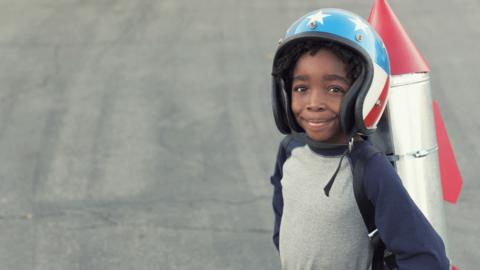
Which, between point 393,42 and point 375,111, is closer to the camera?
point 375,111

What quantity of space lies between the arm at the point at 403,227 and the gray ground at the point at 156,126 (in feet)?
8.52

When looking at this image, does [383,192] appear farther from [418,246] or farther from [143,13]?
[143,13]

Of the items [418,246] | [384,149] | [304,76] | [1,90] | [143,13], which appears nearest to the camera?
[418,246]

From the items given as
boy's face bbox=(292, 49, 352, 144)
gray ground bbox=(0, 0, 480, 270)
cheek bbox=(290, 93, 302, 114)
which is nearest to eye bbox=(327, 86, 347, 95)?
boy's face bbox=(292, 49, 352, 144)

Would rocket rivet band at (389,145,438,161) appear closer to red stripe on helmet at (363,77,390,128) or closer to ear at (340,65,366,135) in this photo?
red stripe on helmet at (363,77,390,128)

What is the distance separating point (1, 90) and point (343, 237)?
5.30 m

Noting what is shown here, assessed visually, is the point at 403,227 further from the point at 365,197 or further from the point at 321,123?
the point at 321,123

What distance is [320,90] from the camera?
88.4 inches

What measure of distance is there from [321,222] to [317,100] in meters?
0.36

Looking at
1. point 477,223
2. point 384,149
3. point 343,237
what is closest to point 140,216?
point 477,223

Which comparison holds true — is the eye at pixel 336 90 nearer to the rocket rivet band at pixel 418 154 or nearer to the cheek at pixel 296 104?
the cheek at pixel 296 104

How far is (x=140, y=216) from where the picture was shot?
515 centimetres

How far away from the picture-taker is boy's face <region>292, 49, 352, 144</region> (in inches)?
87.7

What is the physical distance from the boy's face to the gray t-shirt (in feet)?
0.37
